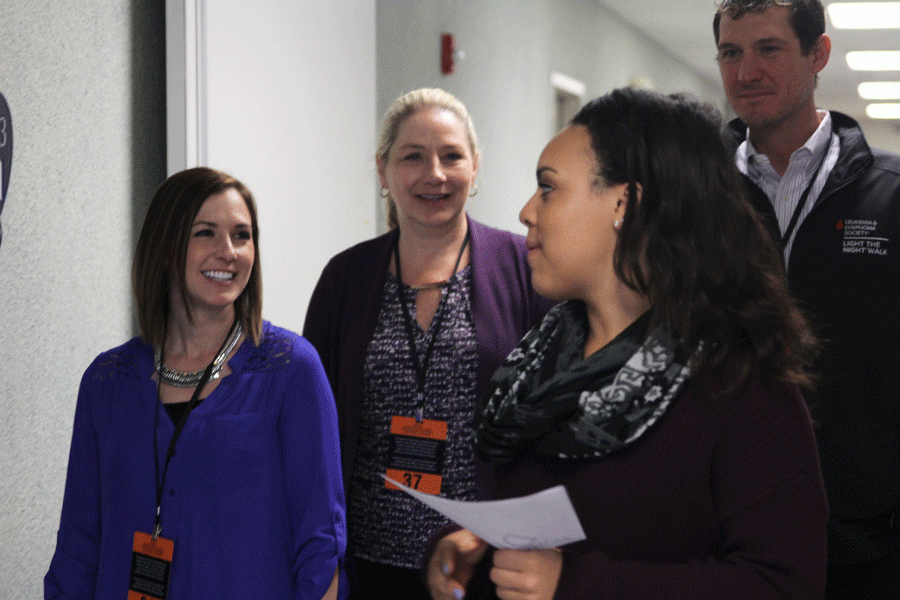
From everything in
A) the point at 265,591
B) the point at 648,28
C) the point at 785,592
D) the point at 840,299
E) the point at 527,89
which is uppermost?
the point at 648,28

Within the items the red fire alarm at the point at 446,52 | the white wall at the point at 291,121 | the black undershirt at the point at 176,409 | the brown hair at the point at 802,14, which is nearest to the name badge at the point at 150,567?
the black undershirt at the point at 176,409

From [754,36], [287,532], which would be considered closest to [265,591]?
[287,532]

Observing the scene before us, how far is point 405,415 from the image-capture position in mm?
1826

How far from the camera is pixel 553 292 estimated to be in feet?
3.60

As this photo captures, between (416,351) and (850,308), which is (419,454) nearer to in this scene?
(416,351)

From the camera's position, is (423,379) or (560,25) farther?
(560,25)

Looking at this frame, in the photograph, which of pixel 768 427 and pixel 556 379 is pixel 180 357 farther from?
pixel 768 427

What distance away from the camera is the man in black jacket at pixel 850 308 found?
5.53 ft

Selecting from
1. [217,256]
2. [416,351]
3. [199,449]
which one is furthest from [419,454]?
[217,256]

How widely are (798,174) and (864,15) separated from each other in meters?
5.79

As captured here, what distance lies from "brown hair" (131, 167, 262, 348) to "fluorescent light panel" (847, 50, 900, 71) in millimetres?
8183

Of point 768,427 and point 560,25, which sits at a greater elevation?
point 560,25

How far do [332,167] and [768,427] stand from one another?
2186 mm

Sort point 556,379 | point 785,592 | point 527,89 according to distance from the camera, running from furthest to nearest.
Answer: point 527,89, point 556,379, point 785,592
